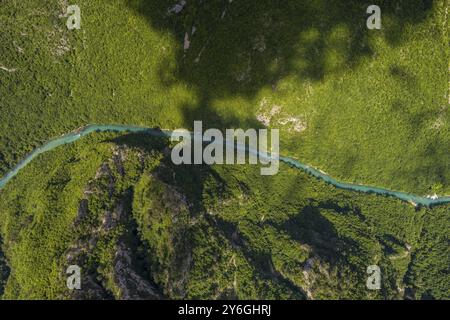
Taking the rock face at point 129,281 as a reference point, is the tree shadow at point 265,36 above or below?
above

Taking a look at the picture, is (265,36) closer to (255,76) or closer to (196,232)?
(255,76)

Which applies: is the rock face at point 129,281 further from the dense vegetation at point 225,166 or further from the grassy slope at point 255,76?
the grassy slope at point 255,76

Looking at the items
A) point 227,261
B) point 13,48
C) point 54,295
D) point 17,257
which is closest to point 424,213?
point 227,261

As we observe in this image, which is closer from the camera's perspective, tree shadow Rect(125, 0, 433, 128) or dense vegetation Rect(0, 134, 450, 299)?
dense vegetation Rect(0, 134, 450, 299)

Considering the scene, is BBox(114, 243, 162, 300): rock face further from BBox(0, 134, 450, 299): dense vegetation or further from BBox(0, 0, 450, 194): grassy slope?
BBox(0, 0, 450, 194): grassy slope

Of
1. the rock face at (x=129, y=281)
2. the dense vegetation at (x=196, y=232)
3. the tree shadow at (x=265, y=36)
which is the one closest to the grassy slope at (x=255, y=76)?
the tree shadow at (x=265, y=36)

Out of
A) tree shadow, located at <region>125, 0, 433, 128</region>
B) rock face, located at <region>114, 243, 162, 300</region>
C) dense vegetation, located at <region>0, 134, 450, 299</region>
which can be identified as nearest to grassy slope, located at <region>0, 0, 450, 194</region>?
tree shadow, located at <region>125, 0, 433, 128</region>
